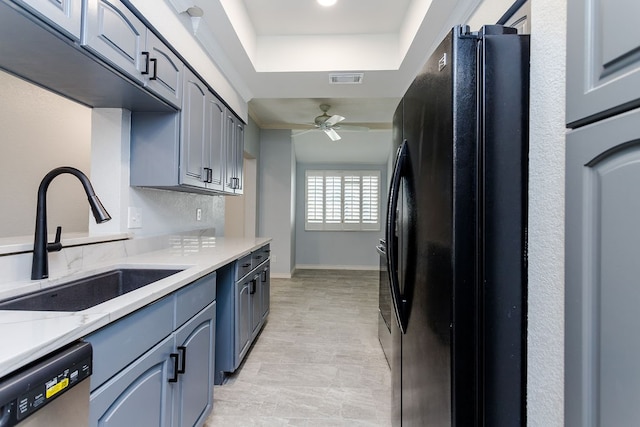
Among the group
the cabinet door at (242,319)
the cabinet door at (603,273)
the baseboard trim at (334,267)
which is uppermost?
the cabinet door at (603,273)

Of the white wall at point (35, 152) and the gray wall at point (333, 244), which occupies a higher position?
the white wall at point (35, 152)

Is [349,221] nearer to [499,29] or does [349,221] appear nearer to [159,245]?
[159,245]

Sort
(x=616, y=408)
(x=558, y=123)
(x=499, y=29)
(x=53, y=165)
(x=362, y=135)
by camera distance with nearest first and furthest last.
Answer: (x=616, y=408) → (x=558, y=123) → (x=499, y=29) → (x=53, y=165) → (x=362, y=135)

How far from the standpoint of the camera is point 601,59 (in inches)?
23.1

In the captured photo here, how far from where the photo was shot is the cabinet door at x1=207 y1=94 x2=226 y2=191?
2496 millimetres

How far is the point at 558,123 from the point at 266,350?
257 centimetres

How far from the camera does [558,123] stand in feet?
2.41

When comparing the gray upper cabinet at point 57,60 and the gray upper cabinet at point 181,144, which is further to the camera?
the gray upper cabinet at point 181,144

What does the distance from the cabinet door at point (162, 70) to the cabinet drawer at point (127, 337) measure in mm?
1124

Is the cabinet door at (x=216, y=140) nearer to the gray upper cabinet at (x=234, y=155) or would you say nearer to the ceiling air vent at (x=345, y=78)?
the gray upper cabinet at (x=234, y=155)

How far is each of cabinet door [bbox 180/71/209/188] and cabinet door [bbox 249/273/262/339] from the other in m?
0.89

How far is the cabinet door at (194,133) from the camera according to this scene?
2.05m

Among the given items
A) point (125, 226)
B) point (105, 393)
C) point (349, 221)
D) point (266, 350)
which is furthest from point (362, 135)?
point (105, 393)

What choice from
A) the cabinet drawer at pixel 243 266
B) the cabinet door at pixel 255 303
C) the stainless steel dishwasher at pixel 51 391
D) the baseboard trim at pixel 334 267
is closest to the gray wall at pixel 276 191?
the baseboard trim at pixel 334 267
